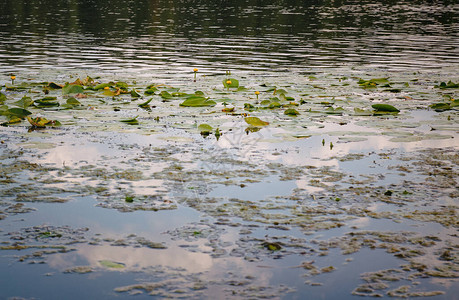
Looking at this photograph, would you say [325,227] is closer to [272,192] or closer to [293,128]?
[272,192]

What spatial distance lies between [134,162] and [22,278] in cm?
280

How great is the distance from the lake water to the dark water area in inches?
111

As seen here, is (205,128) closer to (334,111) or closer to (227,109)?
(227,109)

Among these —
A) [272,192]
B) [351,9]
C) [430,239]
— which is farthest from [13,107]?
[351,9]

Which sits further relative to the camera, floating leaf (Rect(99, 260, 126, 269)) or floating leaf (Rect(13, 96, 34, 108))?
floating leaf (Rect(13, 96, 34, 108))

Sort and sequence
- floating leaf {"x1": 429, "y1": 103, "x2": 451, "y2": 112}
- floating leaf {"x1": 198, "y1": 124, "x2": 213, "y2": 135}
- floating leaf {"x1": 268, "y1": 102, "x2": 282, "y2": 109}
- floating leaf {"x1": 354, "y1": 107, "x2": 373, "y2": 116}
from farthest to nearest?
floating leaf {"x1": 429, "y1": 103, "x2": 451, "y2": 112} < floating leaf {"x1": 268, "y1": 102, "x2": 282, "y2": 109} < floating leaf {"x1": 354, "y1": 107, "x2": 373, "y2": 116} < floating leaf {"x1": 198, "y1": 124, "x2": 213, "y2": 135}

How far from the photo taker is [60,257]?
463 cm

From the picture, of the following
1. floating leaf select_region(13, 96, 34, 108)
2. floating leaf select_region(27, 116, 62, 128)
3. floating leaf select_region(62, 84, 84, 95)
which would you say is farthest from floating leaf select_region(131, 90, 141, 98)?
floating leaf select_region(27, 116, 62, 128)

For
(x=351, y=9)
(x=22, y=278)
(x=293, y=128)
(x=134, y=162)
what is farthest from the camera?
(x=351, y=9)

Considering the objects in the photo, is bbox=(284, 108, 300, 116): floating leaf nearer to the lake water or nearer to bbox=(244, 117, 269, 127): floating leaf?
the lake water

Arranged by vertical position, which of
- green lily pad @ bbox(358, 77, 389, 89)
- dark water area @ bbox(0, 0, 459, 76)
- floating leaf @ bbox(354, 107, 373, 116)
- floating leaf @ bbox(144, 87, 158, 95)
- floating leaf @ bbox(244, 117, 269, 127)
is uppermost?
floating leaf @ bbox(244, 117, 269, 127)

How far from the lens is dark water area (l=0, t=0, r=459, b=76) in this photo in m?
17.7

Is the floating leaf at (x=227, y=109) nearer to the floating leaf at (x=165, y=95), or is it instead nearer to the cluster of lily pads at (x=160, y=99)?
the cluster of lily pads at (x=160, y=99)

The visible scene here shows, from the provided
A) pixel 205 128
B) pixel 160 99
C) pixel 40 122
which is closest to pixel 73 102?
pixel 40 122
